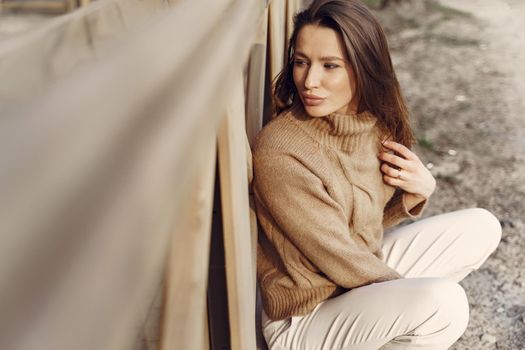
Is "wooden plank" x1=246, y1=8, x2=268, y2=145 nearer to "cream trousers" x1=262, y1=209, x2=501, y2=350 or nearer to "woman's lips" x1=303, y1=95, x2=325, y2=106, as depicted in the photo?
"woman's lips" x1=303, y1=95, x2=325, y2=106

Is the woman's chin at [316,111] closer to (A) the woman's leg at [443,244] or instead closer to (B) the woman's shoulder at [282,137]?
(B) the woman's shoulder at [282,137]

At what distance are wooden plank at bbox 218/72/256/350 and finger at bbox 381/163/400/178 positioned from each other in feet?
2.34

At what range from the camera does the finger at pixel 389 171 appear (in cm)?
211

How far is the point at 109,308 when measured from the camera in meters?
0.40

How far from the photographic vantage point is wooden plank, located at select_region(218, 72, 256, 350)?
125 centimetres

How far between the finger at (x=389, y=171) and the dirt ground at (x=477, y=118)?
96cm

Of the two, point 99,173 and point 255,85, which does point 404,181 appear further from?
point 99,173

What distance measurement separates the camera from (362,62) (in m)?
1.92

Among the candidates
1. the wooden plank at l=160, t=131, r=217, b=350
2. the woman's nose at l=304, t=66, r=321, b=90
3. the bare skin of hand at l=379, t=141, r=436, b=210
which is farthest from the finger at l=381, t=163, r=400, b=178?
the wooden plank at l=160, t=131, r=217, b=350

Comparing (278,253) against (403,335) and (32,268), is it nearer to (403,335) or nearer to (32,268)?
(403,335)

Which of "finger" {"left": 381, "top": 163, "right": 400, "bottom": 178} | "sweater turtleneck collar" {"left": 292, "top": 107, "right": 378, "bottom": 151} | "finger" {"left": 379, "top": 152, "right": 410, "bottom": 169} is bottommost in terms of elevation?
"finger" {"left": 381, "top": 163, "right": 400, "bottom": 178}

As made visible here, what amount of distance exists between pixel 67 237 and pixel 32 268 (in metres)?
0.02

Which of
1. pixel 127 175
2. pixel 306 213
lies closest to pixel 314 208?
pixel 306 213

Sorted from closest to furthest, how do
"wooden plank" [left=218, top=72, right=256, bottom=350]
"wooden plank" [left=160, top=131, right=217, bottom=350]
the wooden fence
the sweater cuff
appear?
the wooden fence, "wooden plank" [left=160, top=131, right=217, bottom=350], "wooden plank" [left=218, top=72, right=256, bottom=350], the sweater cuff
